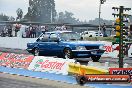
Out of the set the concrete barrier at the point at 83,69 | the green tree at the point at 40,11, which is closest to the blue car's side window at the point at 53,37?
the concrete barrier at the point at 83,69

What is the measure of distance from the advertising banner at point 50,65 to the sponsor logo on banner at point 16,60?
47 cm

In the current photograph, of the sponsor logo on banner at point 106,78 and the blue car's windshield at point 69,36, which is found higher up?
the blue car's windshield at point 69,36

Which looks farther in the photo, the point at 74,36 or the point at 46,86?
the point at 74,36

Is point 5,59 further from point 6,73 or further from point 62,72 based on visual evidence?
point 62,72

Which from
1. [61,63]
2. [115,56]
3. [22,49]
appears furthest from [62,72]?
[22,49]

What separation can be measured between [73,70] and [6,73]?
4045 millimetres

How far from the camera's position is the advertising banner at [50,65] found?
1625 cm

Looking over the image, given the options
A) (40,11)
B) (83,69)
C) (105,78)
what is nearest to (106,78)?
(105,78)

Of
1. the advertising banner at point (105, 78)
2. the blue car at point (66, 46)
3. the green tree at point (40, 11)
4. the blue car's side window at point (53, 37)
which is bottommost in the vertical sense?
the advertising banner at point (105, 78)

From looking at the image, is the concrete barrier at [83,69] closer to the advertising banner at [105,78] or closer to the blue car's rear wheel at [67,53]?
the advertising banner at [105,78]

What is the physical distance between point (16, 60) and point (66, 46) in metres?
2.82

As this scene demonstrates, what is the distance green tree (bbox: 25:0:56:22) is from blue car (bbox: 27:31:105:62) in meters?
76.5

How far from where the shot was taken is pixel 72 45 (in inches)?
768

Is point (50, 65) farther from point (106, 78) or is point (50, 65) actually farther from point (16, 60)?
point (106, 78)
